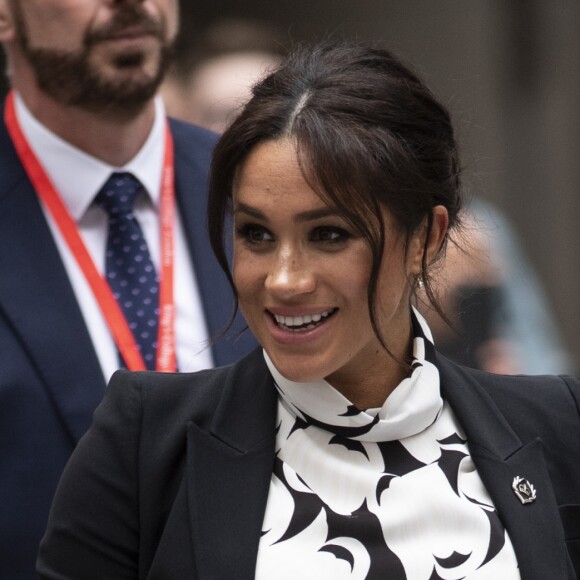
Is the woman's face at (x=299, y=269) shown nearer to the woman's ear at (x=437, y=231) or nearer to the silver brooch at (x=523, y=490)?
the woman's ear at (x=437, y=231)

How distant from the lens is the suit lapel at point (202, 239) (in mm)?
3674

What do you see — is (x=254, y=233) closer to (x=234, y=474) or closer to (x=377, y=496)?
(x=234, y=474)

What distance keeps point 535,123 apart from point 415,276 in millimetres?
6380

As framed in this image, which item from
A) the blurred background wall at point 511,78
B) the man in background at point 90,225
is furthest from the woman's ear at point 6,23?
the blurred background wall at point 511,78

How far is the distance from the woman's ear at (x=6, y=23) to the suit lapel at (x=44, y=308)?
0.47 m

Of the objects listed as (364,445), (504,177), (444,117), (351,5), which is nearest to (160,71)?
(444,117)

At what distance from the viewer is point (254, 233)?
2.77 metres

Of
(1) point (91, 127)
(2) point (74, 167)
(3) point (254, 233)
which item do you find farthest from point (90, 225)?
(3) point (254, 233)

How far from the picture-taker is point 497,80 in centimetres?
891

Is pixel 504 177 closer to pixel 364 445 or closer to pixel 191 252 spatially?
pixel 191 252

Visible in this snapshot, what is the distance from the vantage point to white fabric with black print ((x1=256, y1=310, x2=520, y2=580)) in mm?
2730

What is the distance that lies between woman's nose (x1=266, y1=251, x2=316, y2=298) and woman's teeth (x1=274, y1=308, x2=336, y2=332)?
0.06m

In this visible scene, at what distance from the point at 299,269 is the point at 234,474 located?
402 mm

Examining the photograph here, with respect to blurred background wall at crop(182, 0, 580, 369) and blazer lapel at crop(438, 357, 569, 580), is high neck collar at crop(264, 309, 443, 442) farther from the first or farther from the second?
blurred background wall at crop(182, 0, 580, 369)
